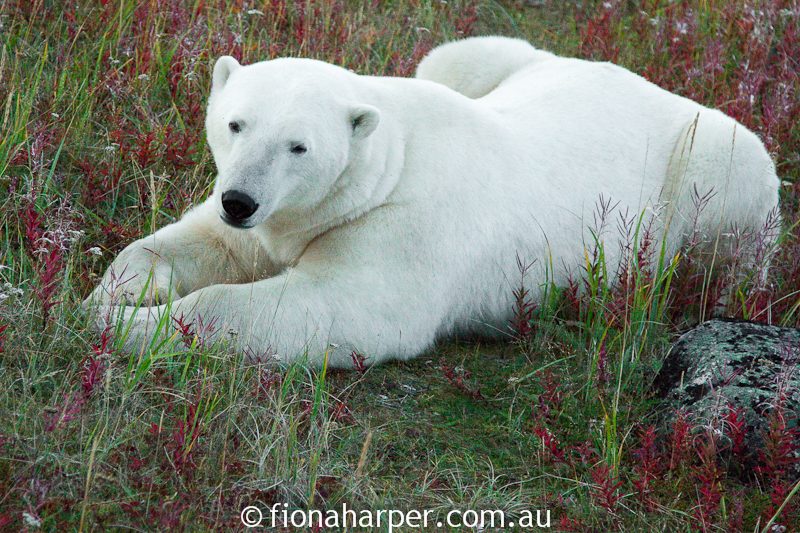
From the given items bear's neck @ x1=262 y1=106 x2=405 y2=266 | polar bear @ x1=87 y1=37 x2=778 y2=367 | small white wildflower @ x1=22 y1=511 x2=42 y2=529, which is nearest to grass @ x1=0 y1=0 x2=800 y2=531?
small white wildflower @ x1=22 y1=511 x2=42 y2=529

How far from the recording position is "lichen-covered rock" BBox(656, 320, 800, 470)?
11.6 feet

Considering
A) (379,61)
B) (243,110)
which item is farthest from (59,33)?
(243,110)

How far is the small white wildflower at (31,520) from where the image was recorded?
2.61 m

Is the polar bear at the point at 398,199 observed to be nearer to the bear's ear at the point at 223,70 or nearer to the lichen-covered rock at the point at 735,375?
the bear's ear at the point at 223,70

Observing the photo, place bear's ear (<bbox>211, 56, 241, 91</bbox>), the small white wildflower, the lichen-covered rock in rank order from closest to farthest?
1. the small white wildflower
2. the lichen-covered rock
3. bear's ear (<bbox>211, 56, 241, 91</bbox>)

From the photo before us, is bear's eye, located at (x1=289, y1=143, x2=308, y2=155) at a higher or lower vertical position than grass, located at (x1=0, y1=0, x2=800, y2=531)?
higher

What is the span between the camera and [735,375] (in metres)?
3.68

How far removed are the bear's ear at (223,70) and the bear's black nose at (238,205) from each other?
0.72 metres

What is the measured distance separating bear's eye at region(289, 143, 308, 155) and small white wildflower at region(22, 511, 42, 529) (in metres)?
1.64

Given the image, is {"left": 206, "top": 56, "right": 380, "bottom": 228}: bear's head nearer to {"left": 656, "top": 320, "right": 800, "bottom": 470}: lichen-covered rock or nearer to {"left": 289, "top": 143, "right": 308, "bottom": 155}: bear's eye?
{"left": 289, "top": 143, "right": 308, "bottom": 155}: bear's eye

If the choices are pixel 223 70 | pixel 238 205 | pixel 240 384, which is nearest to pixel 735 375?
pixel 240 384

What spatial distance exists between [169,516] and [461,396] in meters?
1.48

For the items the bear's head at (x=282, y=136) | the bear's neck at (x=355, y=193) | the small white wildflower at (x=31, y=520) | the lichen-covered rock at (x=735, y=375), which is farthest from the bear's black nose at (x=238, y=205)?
the lichen-covered rock at (x=735, y=375)

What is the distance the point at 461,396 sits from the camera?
4.01 meters
